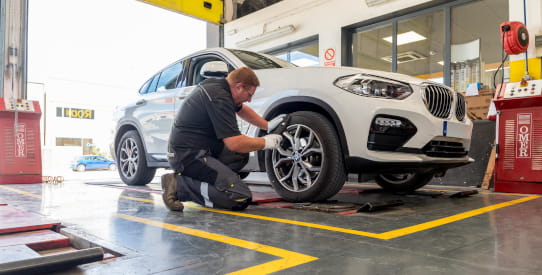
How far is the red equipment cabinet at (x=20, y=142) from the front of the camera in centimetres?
592

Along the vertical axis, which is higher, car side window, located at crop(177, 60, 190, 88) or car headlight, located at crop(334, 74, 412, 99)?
car side window, located at crop(177, 60, 190, 88)

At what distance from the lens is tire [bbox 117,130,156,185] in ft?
16.6

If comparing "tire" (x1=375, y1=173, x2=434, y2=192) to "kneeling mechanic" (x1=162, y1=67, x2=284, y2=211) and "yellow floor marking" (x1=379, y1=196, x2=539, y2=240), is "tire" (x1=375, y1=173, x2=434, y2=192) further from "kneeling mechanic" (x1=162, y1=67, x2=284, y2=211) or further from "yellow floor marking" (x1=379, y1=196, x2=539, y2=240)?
"kneeling mechanic" (x1=162, y1=67, x2=284, y2=211)

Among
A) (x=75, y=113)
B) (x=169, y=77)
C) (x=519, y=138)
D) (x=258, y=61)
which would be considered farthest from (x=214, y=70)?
(x=75, y=113)

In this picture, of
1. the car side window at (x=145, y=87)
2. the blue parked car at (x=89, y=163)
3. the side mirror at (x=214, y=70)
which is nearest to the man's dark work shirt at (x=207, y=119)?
the side mirror at (x=214, y=70)

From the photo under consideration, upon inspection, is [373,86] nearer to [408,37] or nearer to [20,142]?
[20,142]

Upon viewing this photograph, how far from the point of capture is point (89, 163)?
18750mm

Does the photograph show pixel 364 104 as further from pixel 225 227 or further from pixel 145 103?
pixel 145 103

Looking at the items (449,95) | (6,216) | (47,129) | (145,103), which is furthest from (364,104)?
(47,129)

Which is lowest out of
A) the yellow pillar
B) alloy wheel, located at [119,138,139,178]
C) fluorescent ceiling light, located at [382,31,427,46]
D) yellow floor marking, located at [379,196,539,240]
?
yellow floor marking, located at [379,196,539,240]

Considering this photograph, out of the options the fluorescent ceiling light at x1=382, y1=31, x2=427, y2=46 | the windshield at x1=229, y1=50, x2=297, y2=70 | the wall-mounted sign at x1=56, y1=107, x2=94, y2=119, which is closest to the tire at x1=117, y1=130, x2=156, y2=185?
the windshield at x1=229, y1=50, x2=297, y2=70

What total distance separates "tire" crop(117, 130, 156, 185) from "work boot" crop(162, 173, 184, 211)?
7.31 ft

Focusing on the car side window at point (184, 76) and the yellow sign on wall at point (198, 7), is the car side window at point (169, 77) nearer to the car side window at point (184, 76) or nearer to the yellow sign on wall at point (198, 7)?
the car side window at point (184, 76)

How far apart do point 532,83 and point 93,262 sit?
16.0 feet
